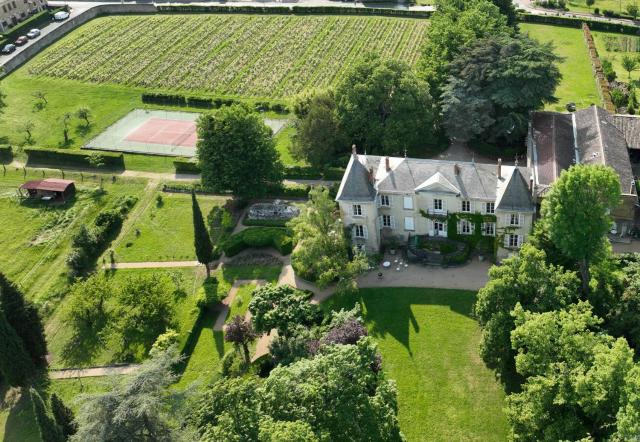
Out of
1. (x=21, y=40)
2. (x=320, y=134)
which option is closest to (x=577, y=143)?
(x=320, y=134)

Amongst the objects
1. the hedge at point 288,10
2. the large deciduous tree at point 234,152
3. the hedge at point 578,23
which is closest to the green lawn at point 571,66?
the hedge at point 578,23

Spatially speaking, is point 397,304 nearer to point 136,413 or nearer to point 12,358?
point 136,413

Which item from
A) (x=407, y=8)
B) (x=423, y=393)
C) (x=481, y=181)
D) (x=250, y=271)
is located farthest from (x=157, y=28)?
(x=423, y=393)

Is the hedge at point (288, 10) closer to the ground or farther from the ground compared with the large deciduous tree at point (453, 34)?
farther from the ground

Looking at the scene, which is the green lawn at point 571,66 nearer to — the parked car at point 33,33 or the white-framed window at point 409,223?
the white-framed window at point 409,223

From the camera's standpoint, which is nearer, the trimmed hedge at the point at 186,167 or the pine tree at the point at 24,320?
the pine tree at the point at 24,320

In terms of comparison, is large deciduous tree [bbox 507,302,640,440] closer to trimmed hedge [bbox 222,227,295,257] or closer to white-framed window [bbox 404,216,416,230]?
white-framed window [bbox 404,216,416,230]

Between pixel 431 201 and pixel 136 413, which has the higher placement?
pixel 431 201
